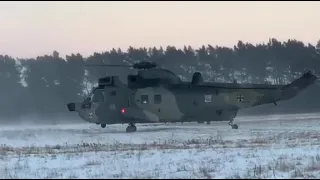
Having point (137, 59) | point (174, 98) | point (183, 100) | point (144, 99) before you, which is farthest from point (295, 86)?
point (137, 59)

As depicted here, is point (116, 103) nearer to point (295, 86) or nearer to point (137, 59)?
point (295, 86)

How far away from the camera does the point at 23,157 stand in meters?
16.1

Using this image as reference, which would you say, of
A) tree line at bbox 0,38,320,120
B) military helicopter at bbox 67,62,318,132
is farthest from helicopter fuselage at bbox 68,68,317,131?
tree line at bbox 0,38,320,120

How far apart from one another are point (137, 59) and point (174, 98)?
50.4 m

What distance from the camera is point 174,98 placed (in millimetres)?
29734

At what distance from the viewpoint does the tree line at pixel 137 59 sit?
70.2m

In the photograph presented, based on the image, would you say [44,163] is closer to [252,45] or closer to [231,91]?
[231,91]

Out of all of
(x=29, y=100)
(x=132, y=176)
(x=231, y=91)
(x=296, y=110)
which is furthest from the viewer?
(x=29, y=100)

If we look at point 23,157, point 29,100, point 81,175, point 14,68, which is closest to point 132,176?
point 81,175

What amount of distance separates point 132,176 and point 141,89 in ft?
59.0

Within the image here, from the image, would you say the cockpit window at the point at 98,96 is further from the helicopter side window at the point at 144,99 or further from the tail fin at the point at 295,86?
the tail fin at the point at 295,86

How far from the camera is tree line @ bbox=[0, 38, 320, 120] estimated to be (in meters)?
70.2

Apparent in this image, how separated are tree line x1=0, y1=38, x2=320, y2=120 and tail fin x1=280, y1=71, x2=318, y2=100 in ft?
118

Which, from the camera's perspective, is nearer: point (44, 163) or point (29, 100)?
point (44, 163)
